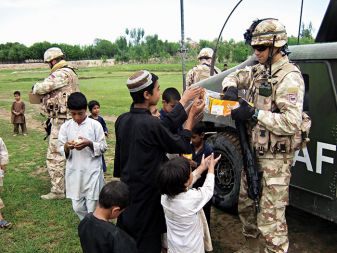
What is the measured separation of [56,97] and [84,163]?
1.77 metres

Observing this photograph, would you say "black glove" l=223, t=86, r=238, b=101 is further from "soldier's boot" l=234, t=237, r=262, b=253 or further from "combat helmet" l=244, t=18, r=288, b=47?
"soldier's boot" l=234, t=237, r=262, b=253

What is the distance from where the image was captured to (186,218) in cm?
279

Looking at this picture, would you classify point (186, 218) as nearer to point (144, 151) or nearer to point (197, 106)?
point (144, 151)

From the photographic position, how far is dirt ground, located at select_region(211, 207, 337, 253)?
155 inches

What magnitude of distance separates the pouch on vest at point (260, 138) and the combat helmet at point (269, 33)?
0.64m

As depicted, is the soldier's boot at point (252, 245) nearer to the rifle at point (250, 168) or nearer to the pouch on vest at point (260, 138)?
the rifle at point (250, 168)

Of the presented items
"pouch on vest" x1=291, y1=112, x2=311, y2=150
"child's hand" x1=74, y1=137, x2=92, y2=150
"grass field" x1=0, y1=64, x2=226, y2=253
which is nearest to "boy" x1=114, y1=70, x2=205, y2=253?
"pouch on vest" x1=291, y1=112, x2=311, y2=150

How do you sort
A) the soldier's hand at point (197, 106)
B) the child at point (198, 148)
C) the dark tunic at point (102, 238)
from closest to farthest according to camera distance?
the dark tunic at point (102, 238) < the soldier's hand at point (197, 106) < the child at point (198, 148)

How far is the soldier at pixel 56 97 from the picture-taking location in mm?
5355

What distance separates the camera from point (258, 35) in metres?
3.07

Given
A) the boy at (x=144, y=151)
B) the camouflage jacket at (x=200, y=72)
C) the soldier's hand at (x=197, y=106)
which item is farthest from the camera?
the camouflage jacket at (x=200, y=72)

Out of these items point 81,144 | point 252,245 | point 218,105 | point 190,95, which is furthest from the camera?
point 81,144

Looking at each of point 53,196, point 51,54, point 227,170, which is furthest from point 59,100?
point 227,170

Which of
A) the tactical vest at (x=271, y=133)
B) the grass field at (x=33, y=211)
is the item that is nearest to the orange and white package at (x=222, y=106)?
the tactical vest at (x=271, y=133)
